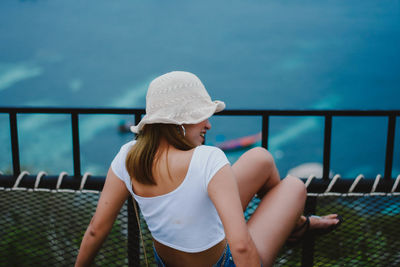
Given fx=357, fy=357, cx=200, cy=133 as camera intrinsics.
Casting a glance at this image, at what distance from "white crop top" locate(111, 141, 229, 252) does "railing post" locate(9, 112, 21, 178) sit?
789mm

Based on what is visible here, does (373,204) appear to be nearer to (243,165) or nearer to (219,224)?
(243,165)

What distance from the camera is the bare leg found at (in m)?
1.29

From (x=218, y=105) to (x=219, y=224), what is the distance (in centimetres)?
38

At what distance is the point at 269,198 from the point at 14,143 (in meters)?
1.22

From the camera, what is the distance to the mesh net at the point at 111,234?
174 centimetres

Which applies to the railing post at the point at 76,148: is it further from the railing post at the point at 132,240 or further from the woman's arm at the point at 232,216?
the woman's arm at the point at 232,216

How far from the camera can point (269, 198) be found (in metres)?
1.42

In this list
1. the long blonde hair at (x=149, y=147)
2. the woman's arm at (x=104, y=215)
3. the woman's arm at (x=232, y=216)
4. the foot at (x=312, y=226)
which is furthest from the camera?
the foot at (x=312, y=226)

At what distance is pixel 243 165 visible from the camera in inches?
55.9

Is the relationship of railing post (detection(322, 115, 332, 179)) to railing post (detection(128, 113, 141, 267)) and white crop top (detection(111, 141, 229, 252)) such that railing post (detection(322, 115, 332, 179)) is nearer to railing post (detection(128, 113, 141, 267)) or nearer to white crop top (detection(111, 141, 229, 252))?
white crop top (detection(111, 141, 229, 252))

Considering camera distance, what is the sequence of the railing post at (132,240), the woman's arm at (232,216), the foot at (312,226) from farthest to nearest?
1. the railing post at (132,240)
2. the foot at (312,226)
3. the woman's arm at (232,216)

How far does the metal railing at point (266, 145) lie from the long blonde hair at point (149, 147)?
558 mm

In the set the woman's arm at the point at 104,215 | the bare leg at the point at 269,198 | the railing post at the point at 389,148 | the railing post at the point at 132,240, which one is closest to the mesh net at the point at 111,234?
the railing post at the point at 132,240

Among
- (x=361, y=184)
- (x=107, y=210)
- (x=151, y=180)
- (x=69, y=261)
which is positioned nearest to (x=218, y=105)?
(x=151, y=180)
